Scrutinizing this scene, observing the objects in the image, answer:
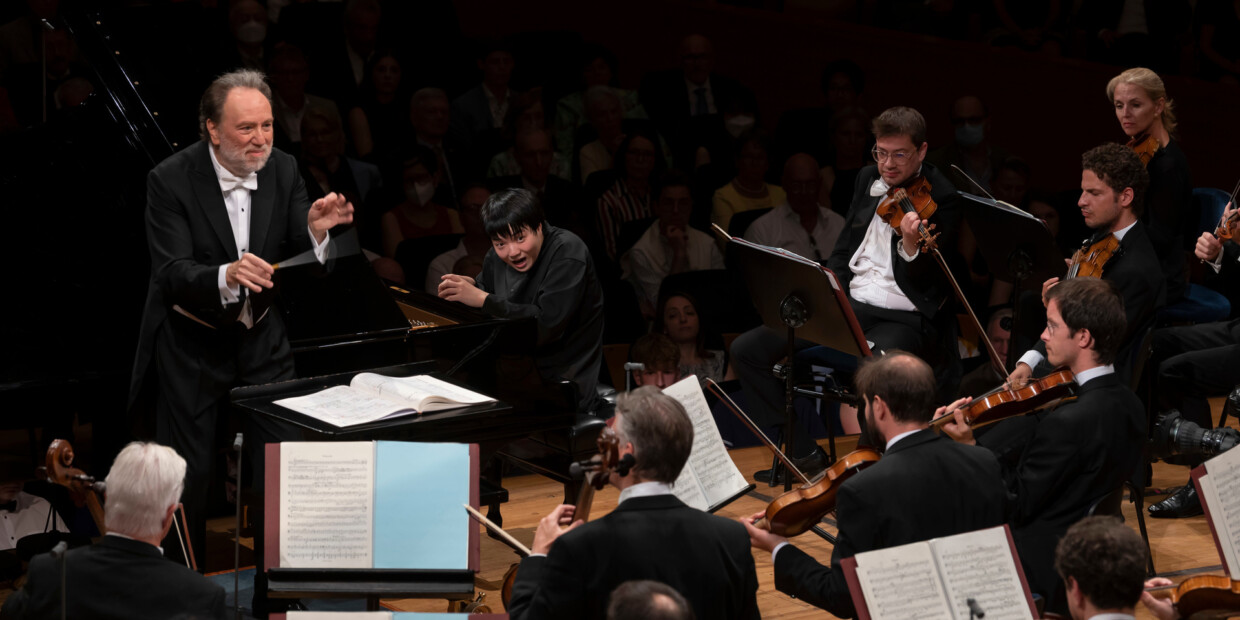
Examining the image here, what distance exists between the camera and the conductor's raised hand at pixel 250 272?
3615 millimetres

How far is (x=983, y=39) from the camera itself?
367 inches

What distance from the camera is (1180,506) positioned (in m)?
5.10

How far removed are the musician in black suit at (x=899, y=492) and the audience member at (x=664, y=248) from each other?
3.64 meters

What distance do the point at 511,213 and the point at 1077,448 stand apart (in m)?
2.01

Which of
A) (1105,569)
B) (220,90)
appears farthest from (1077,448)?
(220,90)

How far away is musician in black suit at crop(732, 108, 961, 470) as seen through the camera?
4969 millimetres

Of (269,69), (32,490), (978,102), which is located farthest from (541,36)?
(32,490)

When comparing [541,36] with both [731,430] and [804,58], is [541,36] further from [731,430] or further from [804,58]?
[731,430]

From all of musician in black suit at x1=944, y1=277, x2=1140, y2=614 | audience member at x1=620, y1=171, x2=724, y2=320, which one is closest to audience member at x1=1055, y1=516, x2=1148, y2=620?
musician in black suit at x1=944, y1=277, x2=1140, y2=614

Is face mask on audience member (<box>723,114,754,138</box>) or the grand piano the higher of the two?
face mask on audience member (<box>723,114,754,138</box>)

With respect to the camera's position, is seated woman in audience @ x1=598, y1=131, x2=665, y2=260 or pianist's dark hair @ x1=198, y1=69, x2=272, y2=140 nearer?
pianist's dark hair @ x1=198, y1=69, x2=272, y2=140

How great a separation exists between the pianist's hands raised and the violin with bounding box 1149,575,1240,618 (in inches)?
93.3

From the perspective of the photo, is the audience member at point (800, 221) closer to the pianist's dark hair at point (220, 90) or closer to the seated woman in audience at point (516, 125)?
the seated woman in audience at point (516, 125)

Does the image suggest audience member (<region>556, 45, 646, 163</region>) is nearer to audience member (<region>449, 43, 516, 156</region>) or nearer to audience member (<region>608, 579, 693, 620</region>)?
audience member (<region>449, 43, 516, 156</region>)
